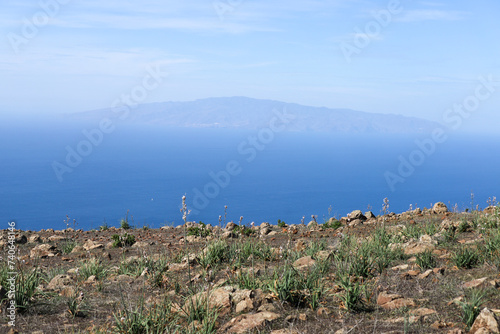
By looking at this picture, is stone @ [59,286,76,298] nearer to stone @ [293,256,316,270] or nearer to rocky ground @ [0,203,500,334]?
rocky ground @ [0,203,500,334]

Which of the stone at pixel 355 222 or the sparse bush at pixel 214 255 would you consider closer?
the sparse bush at pixel 214 255

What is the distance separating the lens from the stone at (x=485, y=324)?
4.49m

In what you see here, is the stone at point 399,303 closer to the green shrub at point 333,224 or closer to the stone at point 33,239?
the green shrub at point 333,224

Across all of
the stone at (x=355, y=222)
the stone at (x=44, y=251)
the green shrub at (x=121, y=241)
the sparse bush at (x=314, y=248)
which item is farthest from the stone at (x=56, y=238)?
the stone at (x=355, y=222)

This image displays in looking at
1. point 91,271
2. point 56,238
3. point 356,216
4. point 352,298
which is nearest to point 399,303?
point 352,298

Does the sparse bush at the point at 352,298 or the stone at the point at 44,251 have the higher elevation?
the stone at the point at 44,251

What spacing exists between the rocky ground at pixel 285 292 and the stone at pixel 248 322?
0.02 m

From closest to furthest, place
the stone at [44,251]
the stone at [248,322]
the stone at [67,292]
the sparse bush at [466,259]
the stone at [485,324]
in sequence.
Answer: the stone at [485,324] < the stone at [248,322] < the sparse bush at [466,259] < the stone at [67,292] < the stone at [44,251]

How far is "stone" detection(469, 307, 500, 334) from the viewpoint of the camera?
14.7 ft

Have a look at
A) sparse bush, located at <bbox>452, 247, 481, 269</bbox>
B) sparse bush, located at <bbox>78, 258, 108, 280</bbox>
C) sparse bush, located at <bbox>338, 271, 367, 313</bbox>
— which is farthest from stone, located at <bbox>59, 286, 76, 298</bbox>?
sparse bush, located at <bbox>452, 247, 481, 269</bbox>

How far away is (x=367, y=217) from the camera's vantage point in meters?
15.5

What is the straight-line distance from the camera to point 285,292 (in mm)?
6055

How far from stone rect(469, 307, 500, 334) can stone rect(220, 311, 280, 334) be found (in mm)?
2381

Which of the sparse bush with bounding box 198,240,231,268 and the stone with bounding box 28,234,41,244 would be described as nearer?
the sparse bush with bounding box 198,240,231,268
